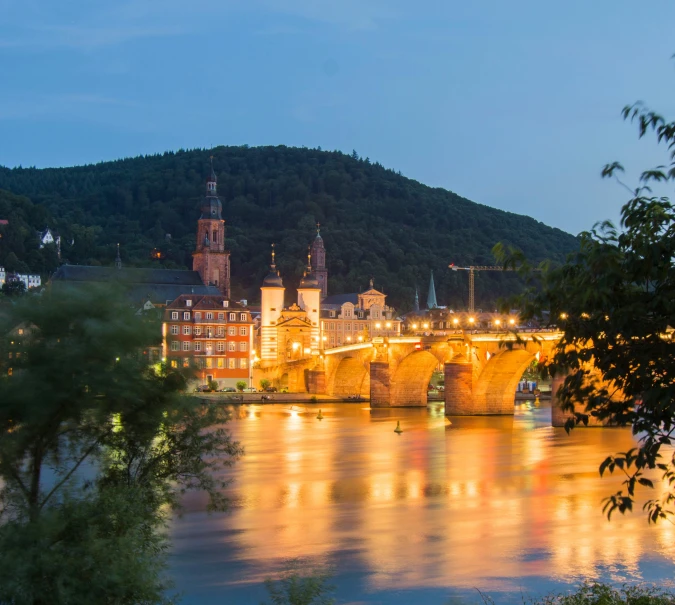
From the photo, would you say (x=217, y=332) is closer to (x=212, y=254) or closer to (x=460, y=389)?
(x=460, y=389)

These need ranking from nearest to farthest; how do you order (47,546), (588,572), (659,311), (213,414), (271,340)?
(659,311) → (47,546) → (213,414) → (588,572) → (271,340)

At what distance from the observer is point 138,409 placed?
13438 mm

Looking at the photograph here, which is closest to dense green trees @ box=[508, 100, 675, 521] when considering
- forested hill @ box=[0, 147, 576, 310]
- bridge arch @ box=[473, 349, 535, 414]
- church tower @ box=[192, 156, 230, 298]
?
bridge arch @ box=[473, 349, 535, 414]

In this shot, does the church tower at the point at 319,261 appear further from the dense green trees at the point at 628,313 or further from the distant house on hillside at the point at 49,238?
the dense green trees at the point at 628,313

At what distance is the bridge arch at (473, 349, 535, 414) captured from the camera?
204 ft

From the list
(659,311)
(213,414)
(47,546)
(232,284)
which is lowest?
(47,546)

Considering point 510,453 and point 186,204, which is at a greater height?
point 186,204

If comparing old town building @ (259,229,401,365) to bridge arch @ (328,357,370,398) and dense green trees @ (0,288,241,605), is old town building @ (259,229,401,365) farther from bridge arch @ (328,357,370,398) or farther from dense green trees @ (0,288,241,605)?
dense green trees @ (0,288,241,605)

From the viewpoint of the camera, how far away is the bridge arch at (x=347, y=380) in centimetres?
8325

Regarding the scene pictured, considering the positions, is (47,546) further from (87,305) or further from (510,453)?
(510,453)

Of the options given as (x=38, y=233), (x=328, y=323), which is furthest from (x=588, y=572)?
(x=38, y=233)

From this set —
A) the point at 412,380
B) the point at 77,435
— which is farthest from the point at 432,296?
the point at 77,435

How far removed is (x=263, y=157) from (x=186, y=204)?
19.9 m

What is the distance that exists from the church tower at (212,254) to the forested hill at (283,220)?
14788mm
